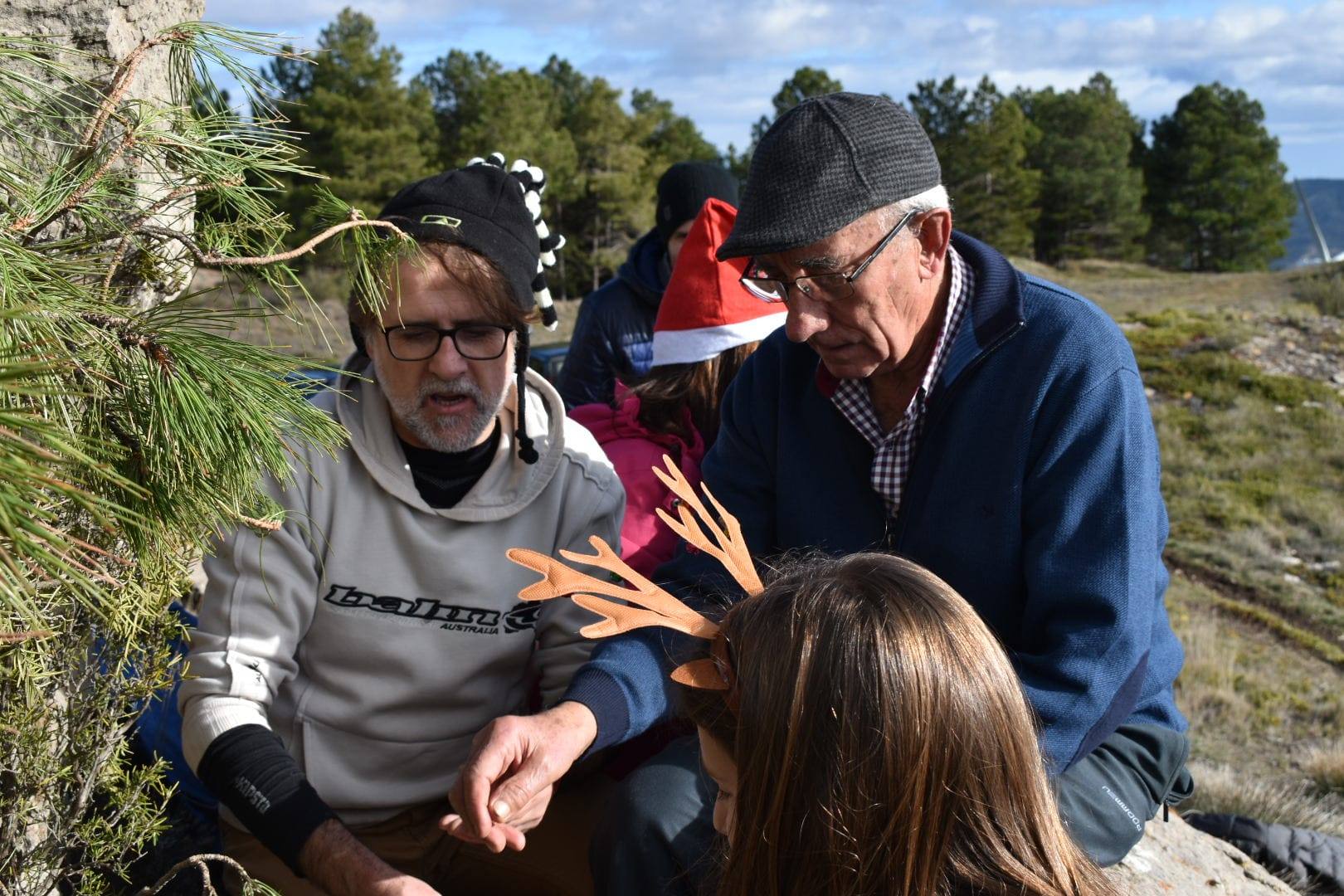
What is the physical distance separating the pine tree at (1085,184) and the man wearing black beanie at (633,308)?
36.1 m

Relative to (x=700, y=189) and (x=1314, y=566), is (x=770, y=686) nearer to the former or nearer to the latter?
(x=700, y=189)

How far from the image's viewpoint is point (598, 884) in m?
2.08

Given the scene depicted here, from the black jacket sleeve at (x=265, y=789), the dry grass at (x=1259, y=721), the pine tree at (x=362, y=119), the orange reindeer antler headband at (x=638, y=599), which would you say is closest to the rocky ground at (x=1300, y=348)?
the dry grass at (x=1259, y=721)

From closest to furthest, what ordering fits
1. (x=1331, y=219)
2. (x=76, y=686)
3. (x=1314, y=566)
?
1. (x=76, y=686)
2. (x=1314, y=566)
3. (x=1331, y=219)

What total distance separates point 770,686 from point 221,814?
4.62 ft

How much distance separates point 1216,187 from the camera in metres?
41.7

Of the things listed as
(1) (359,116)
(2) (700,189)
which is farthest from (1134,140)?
(2) (700,189)

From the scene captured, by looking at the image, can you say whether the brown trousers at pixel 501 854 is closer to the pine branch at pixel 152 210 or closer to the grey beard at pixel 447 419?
the grey beard at pixel 447 419

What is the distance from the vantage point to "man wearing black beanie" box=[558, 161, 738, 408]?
4.19m

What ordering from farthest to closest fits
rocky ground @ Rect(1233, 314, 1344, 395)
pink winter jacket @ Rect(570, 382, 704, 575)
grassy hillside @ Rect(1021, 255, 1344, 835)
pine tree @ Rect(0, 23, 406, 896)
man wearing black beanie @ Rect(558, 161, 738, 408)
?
rocky ground @ Rect(1233, 314, 1344, 395) → grassy hillside @ Rect(1021, 255, 1344, 835) → man wearing black beanie @ Rect(558, 161, 738, 408) → pink winter jacket @ Rect(570, 382, 704, 575) → pine tree @ Rect(0, 23, 406, 896)

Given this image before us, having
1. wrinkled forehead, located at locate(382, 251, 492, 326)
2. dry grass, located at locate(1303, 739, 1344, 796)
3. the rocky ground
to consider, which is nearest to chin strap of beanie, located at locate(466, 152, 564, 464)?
wrinkled forehead, located at locate(382, 251, 492, 326)

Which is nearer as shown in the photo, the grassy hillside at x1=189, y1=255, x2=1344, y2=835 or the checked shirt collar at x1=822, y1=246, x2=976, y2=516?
the checked shirt collar at x1=822, y1=246, x2=976, y2=516

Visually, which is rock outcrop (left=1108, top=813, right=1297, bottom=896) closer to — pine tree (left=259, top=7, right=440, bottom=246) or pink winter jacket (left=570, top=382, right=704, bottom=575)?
pink winter jacket (left=570, top=382, right=704, bottom=575)

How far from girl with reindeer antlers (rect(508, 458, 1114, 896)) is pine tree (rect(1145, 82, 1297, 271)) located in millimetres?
45380
